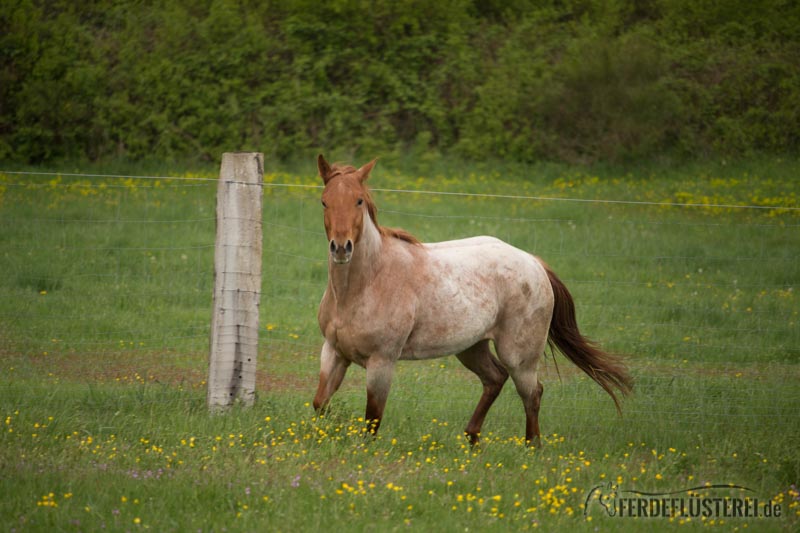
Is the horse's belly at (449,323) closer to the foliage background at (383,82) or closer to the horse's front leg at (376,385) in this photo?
the horse's front leg at (376,385)

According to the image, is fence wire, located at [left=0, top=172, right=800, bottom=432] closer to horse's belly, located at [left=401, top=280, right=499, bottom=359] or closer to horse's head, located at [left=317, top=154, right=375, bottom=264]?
horse's belly, located at [left=401, top=280, right=499, bottom=359]

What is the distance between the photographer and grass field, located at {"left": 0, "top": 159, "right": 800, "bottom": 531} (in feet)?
15.3

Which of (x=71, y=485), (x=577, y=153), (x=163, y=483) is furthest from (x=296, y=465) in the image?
(x=577, y=153)

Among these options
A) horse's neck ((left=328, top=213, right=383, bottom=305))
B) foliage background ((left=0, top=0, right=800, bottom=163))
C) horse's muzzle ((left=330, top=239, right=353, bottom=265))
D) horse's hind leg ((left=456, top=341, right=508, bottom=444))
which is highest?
foliage background ((left=0, top=0, right=800, bottom=163))

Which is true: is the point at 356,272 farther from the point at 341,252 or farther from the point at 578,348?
the point at 578,348

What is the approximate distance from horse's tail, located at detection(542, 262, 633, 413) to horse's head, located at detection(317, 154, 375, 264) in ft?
6.97

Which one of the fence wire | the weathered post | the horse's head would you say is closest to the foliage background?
the fence wire

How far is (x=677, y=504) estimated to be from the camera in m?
5.09

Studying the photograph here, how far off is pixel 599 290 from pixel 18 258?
24.8ft

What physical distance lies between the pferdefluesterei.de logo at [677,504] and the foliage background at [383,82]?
49.3 feet

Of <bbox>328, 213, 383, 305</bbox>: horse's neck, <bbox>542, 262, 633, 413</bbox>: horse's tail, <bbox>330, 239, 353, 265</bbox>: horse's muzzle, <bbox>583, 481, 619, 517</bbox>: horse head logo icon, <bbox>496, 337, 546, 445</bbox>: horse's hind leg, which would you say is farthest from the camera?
<bbox>542, 262, 633, 413</bbox>: horse's tail

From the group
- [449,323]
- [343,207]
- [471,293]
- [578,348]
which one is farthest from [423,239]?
[343,207]

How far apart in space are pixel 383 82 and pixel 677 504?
17.5 metres

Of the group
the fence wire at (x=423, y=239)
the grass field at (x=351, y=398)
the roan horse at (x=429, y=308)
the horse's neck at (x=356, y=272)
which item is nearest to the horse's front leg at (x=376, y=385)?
the roan horse at (x=429, y=308)
